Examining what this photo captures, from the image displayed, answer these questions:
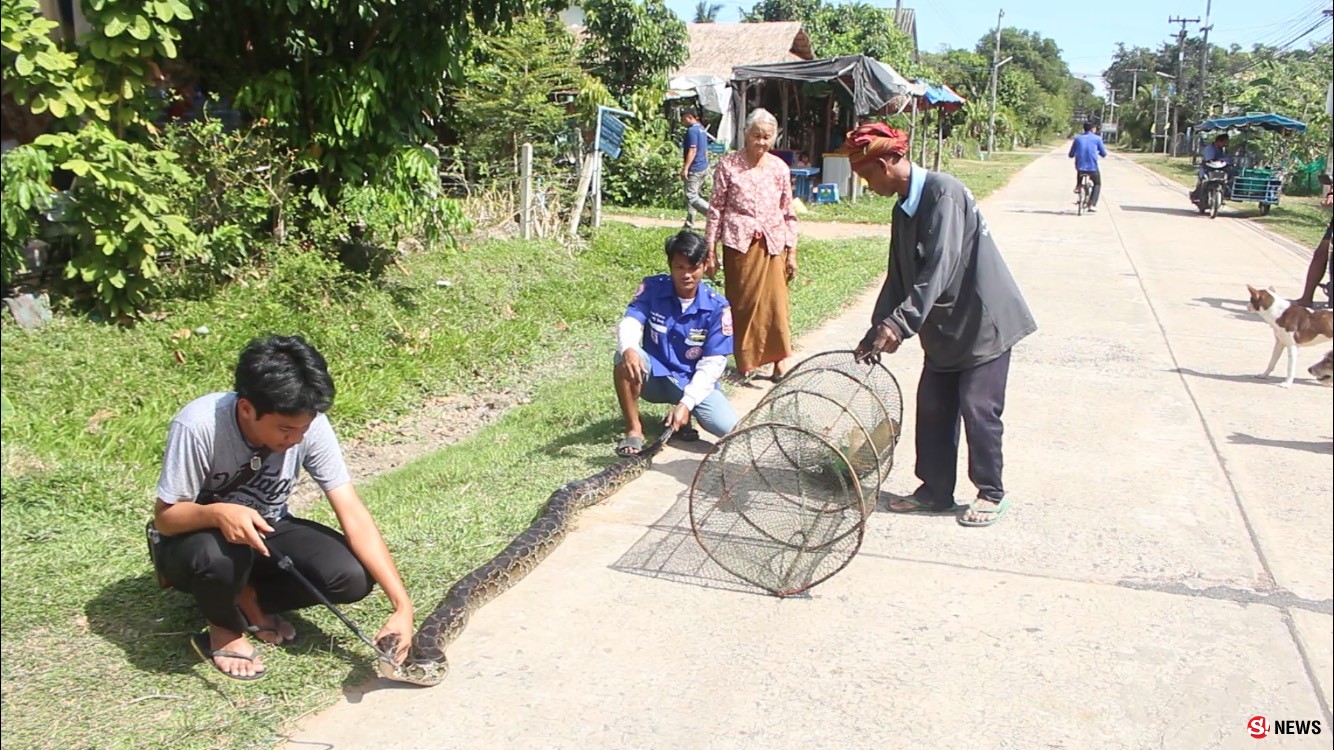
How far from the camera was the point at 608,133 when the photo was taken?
43.7ft

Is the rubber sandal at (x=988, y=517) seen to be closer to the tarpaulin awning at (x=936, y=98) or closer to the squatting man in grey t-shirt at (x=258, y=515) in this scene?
the squatting man in grey t-shirt at (x=258, y=515)

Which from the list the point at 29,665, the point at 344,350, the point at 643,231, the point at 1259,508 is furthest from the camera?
the point at 643,231

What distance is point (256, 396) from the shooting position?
3.16 meters

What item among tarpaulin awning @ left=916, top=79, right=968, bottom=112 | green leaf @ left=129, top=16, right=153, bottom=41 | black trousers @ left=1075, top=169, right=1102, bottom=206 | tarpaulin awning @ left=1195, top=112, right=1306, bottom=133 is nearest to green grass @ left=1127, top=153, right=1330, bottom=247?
tarpaulin awning @ left=1195, top=112, right=1306, bottom=133

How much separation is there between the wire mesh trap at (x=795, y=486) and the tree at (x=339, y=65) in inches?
175

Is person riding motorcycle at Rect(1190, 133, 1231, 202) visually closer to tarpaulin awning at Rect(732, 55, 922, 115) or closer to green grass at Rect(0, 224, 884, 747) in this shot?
tarpaulin awning at Rect(732, 55, 922, 115)

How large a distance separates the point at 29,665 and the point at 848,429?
12.0ft

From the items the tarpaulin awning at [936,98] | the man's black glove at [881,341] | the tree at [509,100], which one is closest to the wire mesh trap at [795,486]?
the man's black glove at [881,341]

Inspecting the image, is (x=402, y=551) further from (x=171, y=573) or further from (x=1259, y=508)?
(x=1259, y=508)

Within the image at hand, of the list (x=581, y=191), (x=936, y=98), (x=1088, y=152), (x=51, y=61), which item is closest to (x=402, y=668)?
(x=51, y=61)

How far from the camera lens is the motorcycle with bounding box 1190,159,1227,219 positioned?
67.1 feet

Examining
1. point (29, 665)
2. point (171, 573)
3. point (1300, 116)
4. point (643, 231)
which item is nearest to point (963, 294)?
point (171, 573)

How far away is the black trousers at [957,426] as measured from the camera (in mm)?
4645

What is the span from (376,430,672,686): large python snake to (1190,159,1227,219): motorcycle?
18.9 meters
